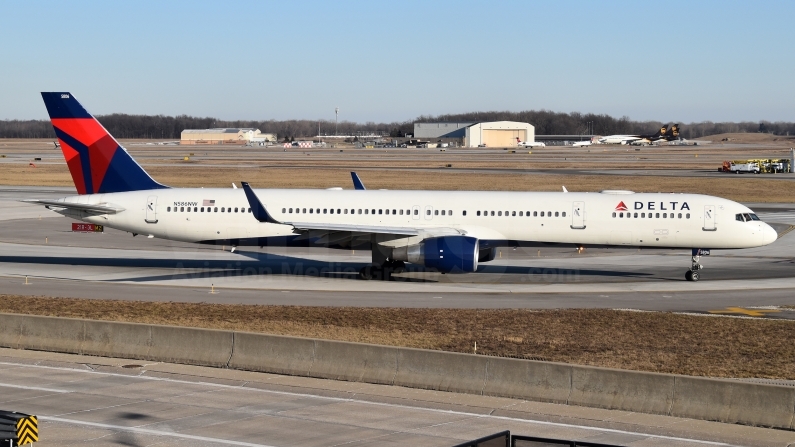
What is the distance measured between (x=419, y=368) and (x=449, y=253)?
15.3m

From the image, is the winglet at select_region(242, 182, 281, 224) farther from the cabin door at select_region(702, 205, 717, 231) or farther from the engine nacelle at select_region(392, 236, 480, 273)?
the cabin door at select_region(702, 205, 717, 231)

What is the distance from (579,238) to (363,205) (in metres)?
9.21

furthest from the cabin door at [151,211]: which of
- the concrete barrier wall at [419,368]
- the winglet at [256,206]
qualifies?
the concrete barrier wall at [419,368]

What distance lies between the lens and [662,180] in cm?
9419

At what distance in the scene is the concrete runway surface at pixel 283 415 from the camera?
1677 cm

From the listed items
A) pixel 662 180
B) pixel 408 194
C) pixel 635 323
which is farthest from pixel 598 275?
pixel 662 180

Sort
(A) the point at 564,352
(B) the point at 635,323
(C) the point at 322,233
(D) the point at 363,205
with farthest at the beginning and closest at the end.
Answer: (D) the point at 363,205, (C) the point at 322,233, (B) the point at 635,323, (A) the point at 564,352

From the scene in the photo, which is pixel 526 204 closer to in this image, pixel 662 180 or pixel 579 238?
pixel 579 238

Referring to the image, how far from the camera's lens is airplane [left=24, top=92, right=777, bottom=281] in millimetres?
37969

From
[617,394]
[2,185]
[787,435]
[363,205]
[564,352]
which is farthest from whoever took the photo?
[2,185]

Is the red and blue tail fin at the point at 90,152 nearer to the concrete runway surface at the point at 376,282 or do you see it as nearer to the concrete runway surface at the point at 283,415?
the concrete runway surface at the point at 376,282

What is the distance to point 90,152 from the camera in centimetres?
4109

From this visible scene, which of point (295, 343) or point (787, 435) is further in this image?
point (295, 343)

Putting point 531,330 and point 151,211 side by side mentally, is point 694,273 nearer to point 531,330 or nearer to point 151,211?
point 531,330
